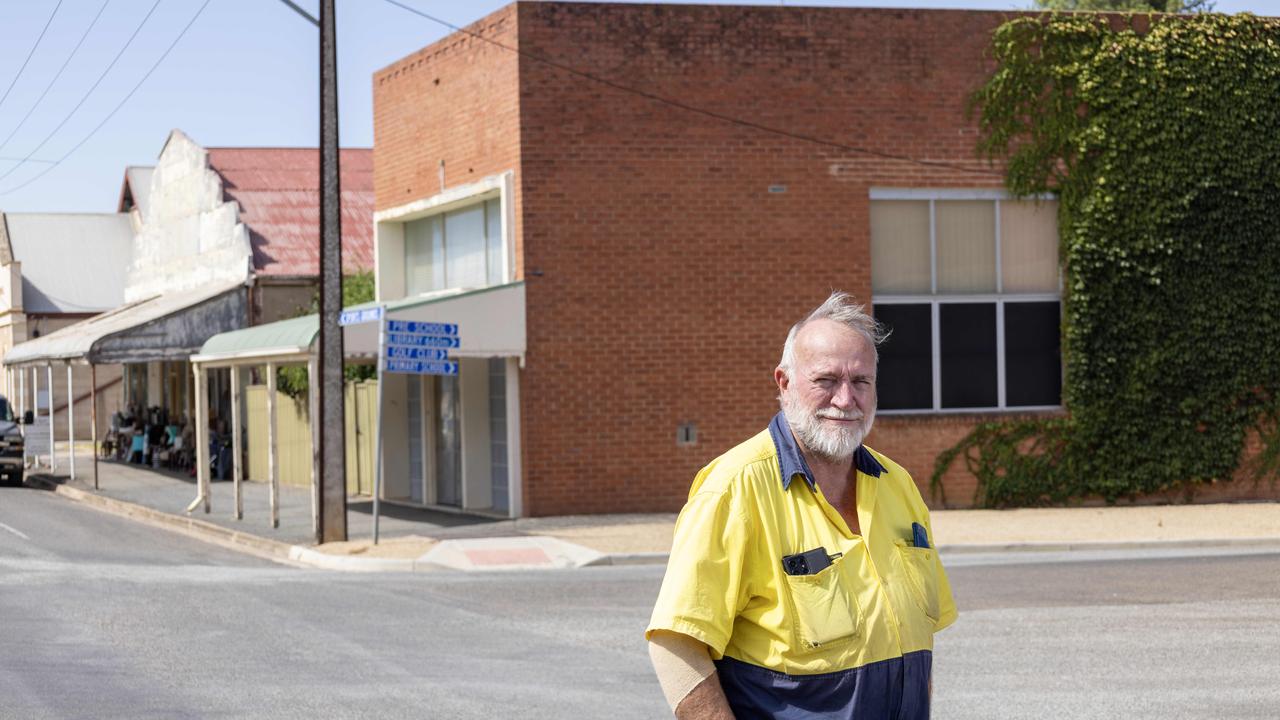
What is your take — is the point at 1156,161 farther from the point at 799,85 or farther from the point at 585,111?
the point at 585,111

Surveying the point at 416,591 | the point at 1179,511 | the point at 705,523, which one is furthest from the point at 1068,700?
the point at 1179,511

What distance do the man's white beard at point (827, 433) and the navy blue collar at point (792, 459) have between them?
1.2 inches

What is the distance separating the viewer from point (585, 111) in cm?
2106

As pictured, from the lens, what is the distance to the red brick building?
21.1m

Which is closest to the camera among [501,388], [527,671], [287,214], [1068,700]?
[1068,700]

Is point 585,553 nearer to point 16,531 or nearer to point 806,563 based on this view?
point 16,531

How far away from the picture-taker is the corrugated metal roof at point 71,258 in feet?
171

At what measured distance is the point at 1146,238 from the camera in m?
21.6

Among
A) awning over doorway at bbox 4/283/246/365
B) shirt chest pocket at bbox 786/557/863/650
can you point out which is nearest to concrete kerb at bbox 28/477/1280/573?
awning over doorway at bbox 4/283/246/365

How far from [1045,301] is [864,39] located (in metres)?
4.66

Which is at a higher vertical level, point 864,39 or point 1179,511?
point 864,39

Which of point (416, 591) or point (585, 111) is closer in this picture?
point (416, 591)

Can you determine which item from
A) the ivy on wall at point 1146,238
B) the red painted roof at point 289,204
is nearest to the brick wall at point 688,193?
the ivy on wall at point 1146,238

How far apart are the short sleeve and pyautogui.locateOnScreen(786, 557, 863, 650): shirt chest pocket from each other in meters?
0.13
